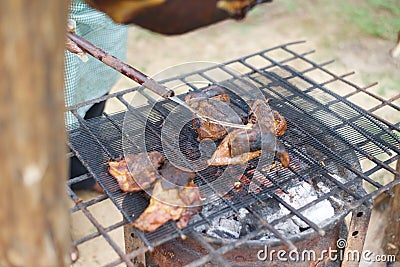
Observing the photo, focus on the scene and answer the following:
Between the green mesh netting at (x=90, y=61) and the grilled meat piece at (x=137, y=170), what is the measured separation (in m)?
1.25

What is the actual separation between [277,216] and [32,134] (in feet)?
5.79

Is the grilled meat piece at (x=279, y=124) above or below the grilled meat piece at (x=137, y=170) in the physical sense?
above

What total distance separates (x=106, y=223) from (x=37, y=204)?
3.46 metres

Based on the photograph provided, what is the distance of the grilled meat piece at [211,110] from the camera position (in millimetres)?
2934

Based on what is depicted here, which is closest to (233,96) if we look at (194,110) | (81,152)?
(194,110)

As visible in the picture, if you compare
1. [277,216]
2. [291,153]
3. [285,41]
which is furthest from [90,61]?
[285,41]

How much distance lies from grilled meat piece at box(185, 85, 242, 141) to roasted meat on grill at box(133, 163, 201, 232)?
0.38 metres

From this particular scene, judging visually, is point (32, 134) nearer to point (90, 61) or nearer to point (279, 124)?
point (279, 124)

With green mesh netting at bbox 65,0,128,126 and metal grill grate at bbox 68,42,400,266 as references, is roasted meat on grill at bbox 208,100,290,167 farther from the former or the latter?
green mesh netting at bbox 65,0,128,126

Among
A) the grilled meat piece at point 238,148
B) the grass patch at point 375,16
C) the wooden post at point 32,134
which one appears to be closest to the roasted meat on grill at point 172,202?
the grilled meat piece at point 238,148

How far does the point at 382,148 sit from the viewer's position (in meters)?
2.93

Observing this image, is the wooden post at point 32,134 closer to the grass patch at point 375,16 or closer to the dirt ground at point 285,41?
the dirt ground at point 285,41

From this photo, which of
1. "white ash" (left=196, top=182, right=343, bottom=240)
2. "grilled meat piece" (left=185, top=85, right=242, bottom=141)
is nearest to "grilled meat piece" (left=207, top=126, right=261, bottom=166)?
"grilled meat piece" (left=185, top=85, right=242, bottom=141)

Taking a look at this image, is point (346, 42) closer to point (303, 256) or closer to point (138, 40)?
point (138, 40)
